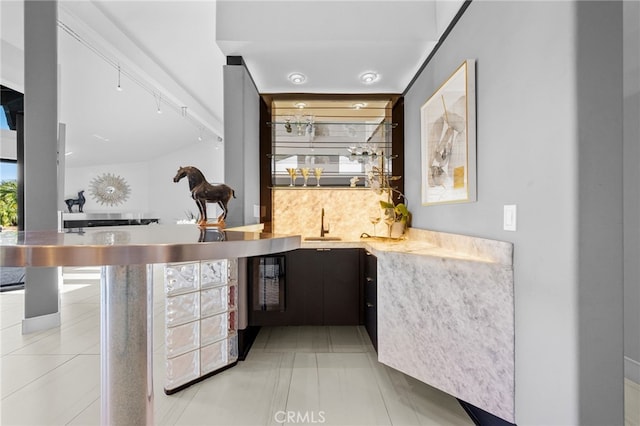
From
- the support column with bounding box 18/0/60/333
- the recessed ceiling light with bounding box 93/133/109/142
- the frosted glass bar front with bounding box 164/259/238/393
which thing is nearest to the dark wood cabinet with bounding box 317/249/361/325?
the frosted glass bar front with bounding box 164/259/238/393

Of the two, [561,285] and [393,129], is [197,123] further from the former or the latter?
[561,285]

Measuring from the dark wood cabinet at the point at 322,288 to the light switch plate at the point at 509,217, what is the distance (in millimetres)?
1571

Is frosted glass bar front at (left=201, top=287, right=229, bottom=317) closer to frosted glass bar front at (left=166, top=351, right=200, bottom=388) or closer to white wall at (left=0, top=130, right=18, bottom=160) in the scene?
frosted glass bar front at (left=166, top=351, right=200, bottom=388)

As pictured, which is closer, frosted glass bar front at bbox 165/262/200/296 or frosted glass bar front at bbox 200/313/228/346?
frosted glass bar front at bbox 165/262/200/296

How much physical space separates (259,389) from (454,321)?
1281 millimetres

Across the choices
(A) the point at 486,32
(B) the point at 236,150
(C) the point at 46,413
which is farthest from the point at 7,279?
(A) the point at 486,32

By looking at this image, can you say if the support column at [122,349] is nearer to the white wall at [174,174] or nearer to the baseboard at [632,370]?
the baseboard at [632,370]

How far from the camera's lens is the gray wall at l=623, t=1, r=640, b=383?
2.00m

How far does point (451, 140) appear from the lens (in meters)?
2.18

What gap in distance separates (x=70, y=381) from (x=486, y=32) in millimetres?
3301

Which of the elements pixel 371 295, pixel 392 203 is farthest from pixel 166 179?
pixel 371 295

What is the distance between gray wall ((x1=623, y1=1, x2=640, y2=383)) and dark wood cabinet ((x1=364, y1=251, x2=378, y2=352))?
1.57 meters

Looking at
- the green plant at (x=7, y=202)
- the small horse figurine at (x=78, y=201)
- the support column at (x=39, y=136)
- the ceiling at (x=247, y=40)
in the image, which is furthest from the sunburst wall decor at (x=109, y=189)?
the support column at (x=39, y=136)

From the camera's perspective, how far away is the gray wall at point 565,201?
117 cm
